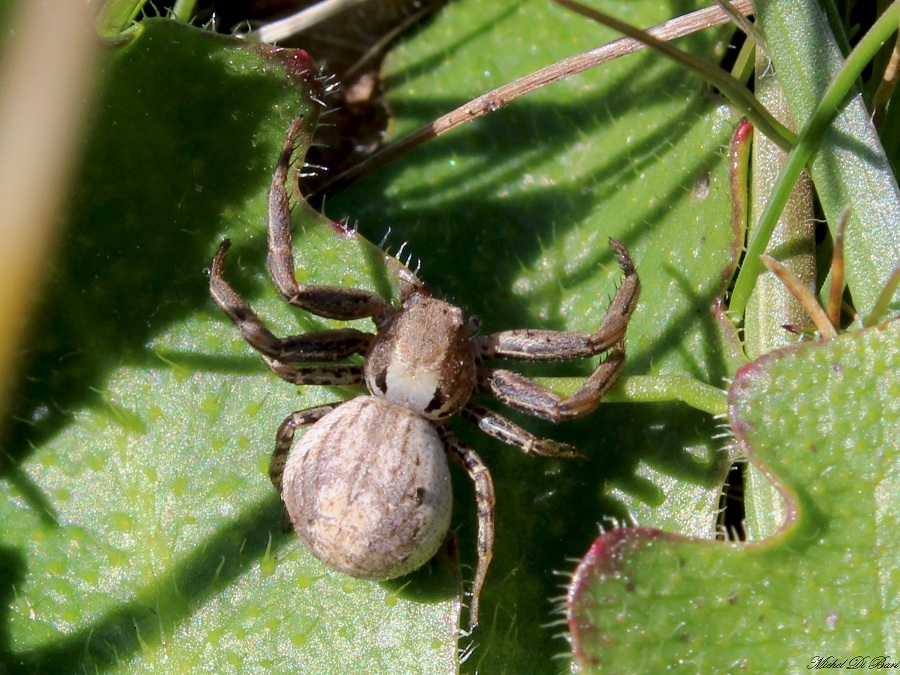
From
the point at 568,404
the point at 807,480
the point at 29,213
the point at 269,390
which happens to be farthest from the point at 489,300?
the point at 29,213

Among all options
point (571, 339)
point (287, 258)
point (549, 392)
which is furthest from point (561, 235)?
point (287, 258)

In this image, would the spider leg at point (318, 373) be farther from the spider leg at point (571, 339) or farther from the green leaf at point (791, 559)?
the green leaf at point (791, 559)

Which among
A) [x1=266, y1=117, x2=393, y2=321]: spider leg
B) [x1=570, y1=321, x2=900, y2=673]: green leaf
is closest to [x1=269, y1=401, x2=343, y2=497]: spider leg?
[x1=266, y1=117, x2=393, y2=321]: spider leg

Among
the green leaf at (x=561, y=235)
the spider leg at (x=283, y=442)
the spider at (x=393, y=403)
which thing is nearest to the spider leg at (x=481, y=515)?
the spider at (x=393, y=403)

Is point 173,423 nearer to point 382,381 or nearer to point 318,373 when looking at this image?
point 318,373

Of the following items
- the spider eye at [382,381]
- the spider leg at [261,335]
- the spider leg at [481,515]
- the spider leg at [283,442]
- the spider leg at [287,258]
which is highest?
the spider leg at [287,258]

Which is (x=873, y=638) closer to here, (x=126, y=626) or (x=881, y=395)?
(x=881, y=395)

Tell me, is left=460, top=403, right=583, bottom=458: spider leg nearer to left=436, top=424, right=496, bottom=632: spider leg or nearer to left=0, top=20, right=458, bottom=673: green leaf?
left=436, top=424, right=496, bottom=632: spider leg
